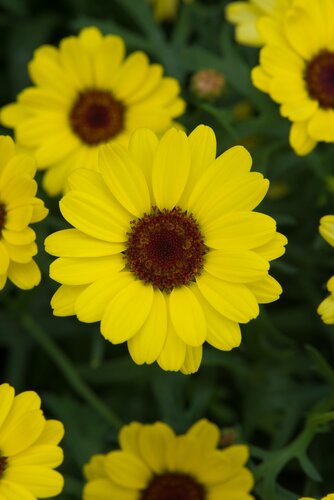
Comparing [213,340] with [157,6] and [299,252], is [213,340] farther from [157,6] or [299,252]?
[157,6]

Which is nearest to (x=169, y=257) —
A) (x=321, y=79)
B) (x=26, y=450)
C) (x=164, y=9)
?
(x=26, y=450)

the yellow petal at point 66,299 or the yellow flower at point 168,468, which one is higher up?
the yellow petal at point 66,299

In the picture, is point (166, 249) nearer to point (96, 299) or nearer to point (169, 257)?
point (169, 257)

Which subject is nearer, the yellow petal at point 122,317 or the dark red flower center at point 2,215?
the yellow petal at point 122,317

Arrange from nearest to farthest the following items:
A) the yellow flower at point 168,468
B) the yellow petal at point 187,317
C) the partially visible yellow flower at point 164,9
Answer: the yellow petal at point 187,317
the yellow flower at point 168,468
the partially visible yellow flower at point 164,9

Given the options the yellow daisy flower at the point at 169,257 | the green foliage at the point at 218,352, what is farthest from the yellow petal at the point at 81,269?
the green foliage at the point at 218,352

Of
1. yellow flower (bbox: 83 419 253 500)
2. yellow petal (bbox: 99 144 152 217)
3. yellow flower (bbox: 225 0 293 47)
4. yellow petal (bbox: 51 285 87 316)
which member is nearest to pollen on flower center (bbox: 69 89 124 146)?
yellow flower (bbox: 225 0 293 47)

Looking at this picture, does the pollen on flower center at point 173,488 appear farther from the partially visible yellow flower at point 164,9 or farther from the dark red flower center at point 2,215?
the partially visible yellow flower at point 164,9
